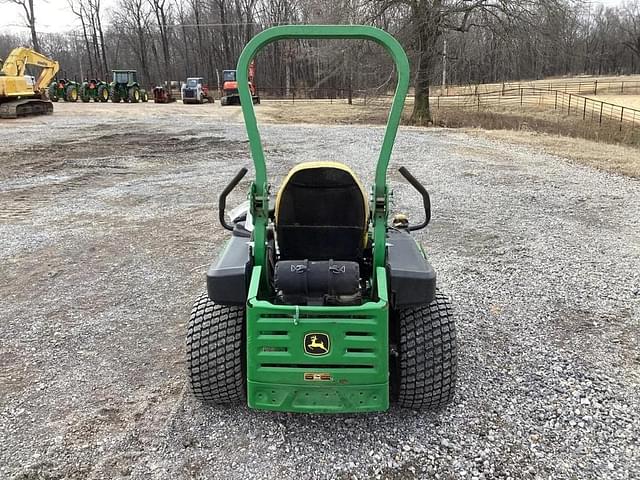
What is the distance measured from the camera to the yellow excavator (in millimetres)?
20125

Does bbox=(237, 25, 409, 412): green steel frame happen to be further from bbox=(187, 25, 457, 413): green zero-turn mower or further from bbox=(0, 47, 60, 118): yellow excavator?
bbox=(0, 47, 60, 118): yellow excavator

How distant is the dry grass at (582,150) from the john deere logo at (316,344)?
30.8 ft

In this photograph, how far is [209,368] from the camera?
289 centimetres

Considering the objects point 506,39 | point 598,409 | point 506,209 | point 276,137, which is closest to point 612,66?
point 506,39

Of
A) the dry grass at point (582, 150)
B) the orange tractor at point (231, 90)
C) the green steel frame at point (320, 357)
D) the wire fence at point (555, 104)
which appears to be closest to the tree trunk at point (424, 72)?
the dry grass at point (582, 150)

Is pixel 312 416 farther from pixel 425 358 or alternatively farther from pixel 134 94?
pixel 134 94

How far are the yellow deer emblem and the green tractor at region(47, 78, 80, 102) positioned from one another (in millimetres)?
32332

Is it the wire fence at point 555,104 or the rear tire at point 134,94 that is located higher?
the rear tire at point 134,94

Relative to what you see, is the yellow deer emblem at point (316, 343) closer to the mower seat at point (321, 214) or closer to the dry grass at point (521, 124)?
the mower seat at point (321, 214)

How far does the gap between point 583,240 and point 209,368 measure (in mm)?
4889

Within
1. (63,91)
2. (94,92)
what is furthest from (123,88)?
(63,91)

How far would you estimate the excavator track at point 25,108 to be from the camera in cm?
2002

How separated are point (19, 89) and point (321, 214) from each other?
21.5 meters

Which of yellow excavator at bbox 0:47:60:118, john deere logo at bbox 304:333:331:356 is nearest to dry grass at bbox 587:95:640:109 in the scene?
yellow excavator at bbox 0:47:60:118
